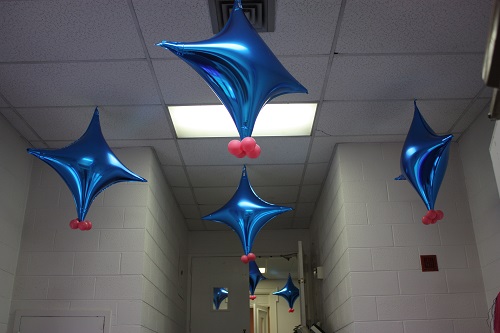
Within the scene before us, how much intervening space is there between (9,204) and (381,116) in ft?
8.33

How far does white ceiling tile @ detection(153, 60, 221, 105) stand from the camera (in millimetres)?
2781

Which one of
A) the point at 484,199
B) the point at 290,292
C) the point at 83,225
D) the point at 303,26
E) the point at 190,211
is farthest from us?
the point at 290,292

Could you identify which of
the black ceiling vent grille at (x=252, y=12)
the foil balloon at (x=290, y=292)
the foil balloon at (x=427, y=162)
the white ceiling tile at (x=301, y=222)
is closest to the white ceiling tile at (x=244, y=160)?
the foil balloon at (x=427, y=162)

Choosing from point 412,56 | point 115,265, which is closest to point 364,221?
point 412,56

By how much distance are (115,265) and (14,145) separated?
107cm

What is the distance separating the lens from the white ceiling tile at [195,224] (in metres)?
5.48

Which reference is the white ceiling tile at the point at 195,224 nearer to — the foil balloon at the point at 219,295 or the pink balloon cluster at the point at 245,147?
the foil balloon at the point at 219,295

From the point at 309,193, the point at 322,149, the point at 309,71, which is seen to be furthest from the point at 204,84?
the point at 309,193

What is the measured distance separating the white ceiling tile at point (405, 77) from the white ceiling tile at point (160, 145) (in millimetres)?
1257

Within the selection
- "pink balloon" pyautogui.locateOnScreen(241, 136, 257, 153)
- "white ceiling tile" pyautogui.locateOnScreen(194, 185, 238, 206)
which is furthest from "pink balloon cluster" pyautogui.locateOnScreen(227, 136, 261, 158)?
"white ceiling tile" pyautogui.locateOnScreen(194, 185, 238, 206)

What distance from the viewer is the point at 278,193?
468 cm

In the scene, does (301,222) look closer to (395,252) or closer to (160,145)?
(395,252)

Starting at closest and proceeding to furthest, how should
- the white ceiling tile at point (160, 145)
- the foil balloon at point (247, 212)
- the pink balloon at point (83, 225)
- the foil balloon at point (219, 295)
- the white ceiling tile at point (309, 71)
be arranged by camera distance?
the white ceiling tile at point (309, 71), the pink balloon at point (83, 225), the foil balloon at point (247, 212), the white ceiling tile at point (160, 145), the foil balloon at point (219, 295)

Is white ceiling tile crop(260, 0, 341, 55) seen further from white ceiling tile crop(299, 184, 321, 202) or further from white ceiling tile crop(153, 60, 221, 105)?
white ceiling tile crop(299, 184, 321, 202)
